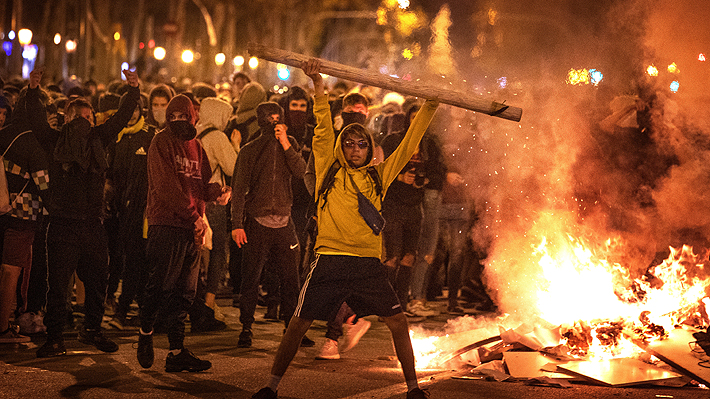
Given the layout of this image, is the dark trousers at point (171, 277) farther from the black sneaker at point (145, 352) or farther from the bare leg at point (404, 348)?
the bare leg at point (404, 348)

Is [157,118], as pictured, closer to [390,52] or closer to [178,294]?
[178,294]

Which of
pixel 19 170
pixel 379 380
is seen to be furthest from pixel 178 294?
pixel 19 170

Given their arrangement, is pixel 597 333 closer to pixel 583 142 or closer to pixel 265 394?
pixel 265 394

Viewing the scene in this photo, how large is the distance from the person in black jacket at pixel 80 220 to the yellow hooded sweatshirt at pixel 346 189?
2.16 metres

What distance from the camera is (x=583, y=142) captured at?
30.7 feet

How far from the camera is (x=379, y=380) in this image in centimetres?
620

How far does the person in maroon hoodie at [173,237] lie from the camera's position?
6.35 m

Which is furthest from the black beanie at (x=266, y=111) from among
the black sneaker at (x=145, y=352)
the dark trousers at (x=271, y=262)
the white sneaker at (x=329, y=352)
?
the black sneaker at (x=145, y=352)

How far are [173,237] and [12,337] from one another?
2022 millimetres

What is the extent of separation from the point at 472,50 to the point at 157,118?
148 inches

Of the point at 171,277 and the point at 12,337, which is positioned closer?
the point at 171,277

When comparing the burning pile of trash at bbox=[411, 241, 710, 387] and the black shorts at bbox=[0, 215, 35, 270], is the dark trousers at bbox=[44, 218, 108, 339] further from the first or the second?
the burning pile of trash at bbox=[411, 241, 710, 387]

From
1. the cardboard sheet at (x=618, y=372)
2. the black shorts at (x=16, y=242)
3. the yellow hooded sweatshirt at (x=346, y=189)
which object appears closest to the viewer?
the yellow hooded sweatshirt at (x=346, y=189)

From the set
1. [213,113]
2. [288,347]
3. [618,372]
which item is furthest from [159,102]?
[618,372]
